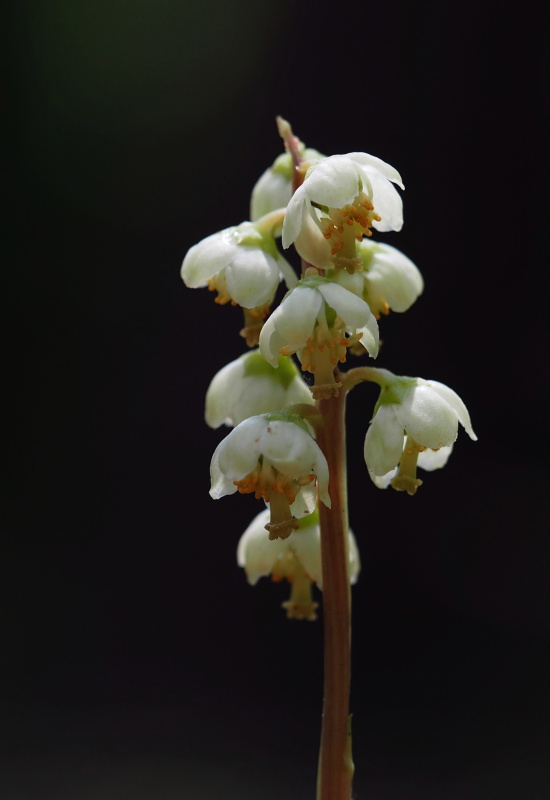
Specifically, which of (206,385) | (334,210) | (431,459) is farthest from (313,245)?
(206,385)

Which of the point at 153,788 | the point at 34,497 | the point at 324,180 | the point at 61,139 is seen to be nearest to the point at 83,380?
the point at 34,497

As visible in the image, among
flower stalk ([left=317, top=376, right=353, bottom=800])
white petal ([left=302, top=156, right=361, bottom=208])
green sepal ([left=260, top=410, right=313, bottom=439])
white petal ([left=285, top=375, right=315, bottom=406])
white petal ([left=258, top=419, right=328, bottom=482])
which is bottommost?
flower stalk ([left=317, top=376, right=353, bottom=800])

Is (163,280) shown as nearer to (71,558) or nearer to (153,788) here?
(71,558)

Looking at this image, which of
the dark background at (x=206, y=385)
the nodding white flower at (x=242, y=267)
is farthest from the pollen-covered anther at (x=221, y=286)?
the dark background at (x=206, y=385)

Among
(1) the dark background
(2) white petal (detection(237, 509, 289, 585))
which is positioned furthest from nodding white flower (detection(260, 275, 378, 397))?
(1) the dark background

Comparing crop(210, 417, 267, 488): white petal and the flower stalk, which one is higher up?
crop(210, 417, 267, 488): white petal

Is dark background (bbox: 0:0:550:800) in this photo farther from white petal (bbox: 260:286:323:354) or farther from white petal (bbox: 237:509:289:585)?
white petal (bbox: 260:286:323:354)
